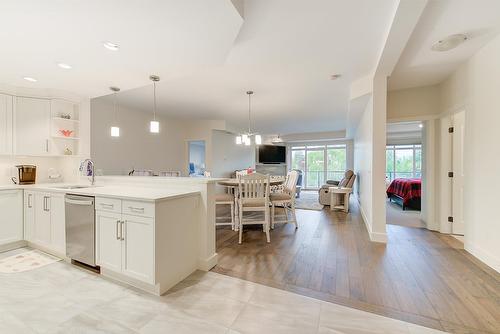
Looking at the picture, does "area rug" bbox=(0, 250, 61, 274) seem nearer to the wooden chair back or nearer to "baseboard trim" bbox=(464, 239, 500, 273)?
the wooden chair back

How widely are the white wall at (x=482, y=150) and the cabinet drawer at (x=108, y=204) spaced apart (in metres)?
3.85

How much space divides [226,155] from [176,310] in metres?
5.57

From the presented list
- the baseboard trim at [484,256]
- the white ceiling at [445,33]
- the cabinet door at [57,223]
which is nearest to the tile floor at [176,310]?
the cabinet door at [57,223]

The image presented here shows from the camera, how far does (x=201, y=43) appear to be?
1969 mm

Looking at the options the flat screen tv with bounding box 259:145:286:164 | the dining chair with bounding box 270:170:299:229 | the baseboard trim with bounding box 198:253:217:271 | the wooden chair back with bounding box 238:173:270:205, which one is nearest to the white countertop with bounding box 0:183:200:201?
the baseboard trim with bounding box 198:253:217:271

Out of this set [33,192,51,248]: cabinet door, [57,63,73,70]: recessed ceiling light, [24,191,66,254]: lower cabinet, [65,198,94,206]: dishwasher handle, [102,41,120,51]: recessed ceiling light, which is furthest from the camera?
[33,192,51,248]: cabinet door

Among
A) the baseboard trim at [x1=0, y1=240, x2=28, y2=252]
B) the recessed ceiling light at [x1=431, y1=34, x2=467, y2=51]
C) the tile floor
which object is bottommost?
the tile floor

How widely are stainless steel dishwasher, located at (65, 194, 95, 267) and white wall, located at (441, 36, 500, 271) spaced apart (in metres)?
4.21

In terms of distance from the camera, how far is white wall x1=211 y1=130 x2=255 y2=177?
6379 millimetres

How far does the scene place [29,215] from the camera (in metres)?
2.83

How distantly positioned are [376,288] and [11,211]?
444 centimetres

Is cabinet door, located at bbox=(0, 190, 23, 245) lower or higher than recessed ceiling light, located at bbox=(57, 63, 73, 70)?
lower

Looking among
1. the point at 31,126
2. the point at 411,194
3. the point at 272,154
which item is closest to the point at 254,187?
the point at 31,126

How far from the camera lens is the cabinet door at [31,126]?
3068 millimetres
